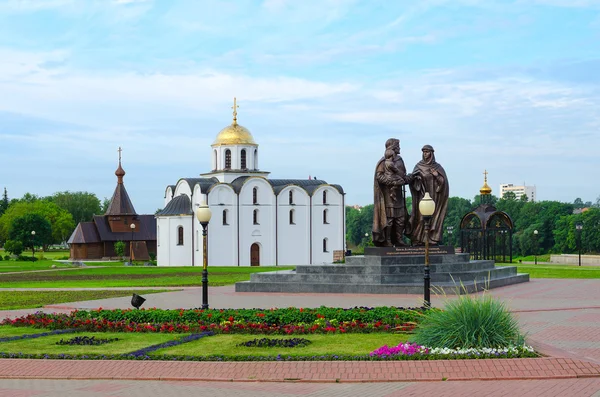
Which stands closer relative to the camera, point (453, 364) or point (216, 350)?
point (453, 364)

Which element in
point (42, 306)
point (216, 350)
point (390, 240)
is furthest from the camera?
point (390, 240)

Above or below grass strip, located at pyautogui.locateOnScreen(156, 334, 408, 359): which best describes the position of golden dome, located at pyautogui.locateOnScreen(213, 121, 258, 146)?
above

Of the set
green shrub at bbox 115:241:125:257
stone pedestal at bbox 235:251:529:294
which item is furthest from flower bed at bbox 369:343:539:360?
→ green shrub at bbox 115:241:125:257

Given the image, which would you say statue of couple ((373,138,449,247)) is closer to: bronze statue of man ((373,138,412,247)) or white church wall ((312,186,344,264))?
bronze statue of man ((373,138,412,247))

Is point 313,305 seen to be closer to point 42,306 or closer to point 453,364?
point 42,306

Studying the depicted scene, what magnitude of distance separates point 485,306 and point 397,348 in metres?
1.45

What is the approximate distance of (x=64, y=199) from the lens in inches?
4569

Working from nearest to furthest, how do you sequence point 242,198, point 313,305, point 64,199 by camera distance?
point 313,305 < point 242,198 < point 64,199

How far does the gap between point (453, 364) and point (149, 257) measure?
2664 inches

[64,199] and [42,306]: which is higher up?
[64,199]

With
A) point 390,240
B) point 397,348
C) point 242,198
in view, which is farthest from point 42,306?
point 242,198

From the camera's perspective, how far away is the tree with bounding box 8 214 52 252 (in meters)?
77.9

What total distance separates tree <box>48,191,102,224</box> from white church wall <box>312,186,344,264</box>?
55.2 metres

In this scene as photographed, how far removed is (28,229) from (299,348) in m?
71.8
